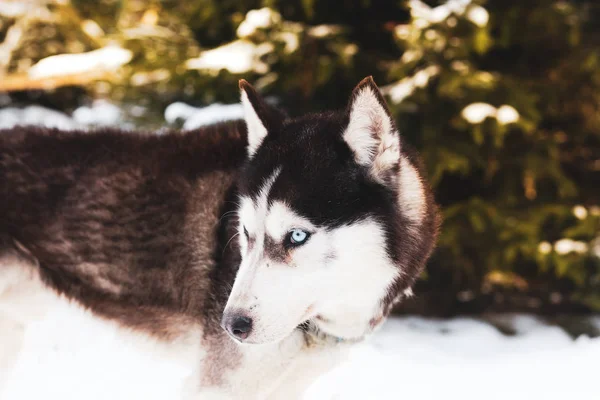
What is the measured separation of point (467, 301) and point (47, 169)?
3.84 metres

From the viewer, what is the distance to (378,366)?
3.72 meters

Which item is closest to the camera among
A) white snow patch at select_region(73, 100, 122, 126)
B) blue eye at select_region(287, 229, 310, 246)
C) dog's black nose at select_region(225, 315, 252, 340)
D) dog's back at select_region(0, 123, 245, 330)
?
dog's black nose at select_region(225, 315, 252, 340)

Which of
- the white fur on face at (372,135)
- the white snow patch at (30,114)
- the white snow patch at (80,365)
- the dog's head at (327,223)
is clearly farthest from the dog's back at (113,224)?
the white snow patch at (30,114)

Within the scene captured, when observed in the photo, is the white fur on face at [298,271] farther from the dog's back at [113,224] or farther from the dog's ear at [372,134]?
the dog's back at [113,224]

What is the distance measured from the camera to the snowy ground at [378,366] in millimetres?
3209

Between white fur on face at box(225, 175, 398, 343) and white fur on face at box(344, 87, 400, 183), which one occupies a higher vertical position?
white fur on face at box(344, 87, 400, 183)

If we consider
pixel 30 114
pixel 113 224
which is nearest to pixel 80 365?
pixel 113 224

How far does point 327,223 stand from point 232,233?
620mm

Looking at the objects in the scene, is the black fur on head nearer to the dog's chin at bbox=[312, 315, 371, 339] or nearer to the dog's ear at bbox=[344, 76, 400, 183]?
the dog's ear at bbox=[344, 76, 400, 183]

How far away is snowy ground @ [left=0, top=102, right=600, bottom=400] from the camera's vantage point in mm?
3209

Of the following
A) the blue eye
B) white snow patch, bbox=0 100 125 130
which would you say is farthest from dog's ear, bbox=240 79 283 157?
white snow patch, bbox=0 100 125 130

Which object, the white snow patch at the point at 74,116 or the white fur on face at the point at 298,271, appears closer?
the white fur on face at the point at 298,271

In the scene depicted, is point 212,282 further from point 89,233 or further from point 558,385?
point 558,385

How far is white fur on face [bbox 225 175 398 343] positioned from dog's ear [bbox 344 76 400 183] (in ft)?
0.79
